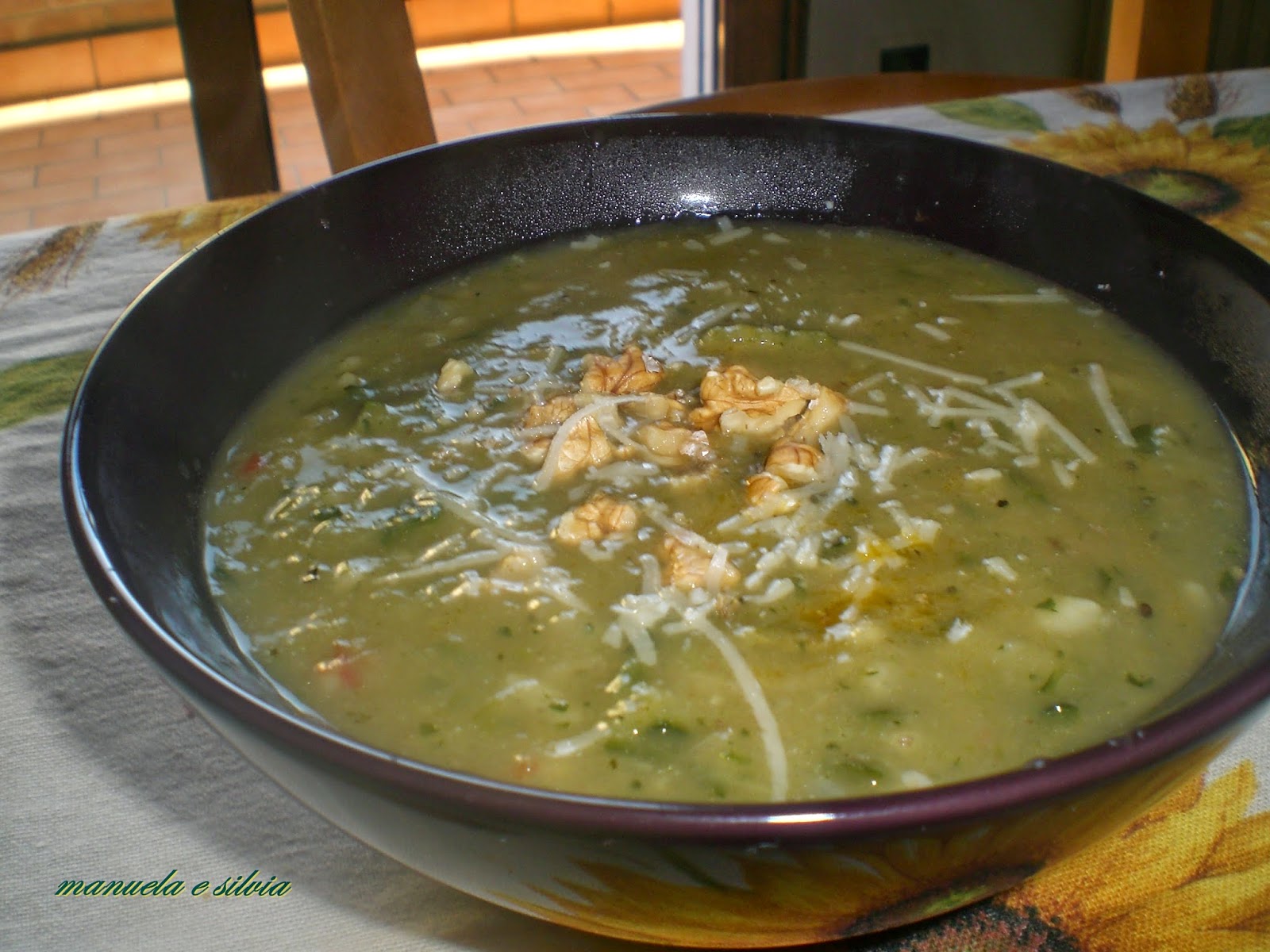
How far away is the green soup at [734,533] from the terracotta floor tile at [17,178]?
14.0ft

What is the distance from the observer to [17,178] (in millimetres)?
5270

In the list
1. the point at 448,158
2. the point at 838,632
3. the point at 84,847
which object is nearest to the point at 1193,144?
the point at 448,158

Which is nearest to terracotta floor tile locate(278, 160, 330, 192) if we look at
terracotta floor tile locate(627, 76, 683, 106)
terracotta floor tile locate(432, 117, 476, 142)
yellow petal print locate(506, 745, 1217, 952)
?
terracotta floor tile locate(432, 117, 476, 142)

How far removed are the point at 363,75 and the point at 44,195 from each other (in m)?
3.54

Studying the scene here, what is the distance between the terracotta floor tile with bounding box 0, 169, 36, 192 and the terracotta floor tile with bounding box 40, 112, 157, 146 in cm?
29

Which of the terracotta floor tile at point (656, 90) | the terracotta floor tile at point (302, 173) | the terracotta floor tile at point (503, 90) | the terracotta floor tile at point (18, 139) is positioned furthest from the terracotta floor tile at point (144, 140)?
the terracotta floor tile at point (656, 90)

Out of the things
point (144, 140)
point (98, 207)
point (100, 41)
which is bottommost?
point (98, 207)

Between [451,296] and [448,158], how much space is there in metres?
0.20

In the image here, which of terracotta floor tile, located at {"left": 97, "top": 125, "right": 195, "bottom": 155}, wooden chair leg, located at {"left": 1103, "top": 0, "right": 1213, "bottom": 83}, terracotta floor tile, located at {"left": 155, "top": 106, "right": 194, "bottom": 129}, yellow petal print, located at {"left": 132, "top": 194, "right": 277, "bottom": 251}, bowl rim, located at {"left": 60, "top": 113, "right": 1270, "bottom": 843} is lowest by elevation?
terracotta floor tile, located at {"left": 97, "top": 125, "right": 195, "bottom": 155}

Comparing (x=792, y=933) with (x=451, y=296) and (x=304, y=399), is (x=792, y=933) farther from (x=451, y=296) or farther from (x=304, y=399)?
(x=451, y=296)

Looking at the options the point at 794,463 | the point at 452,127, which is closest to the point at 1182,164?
the point at 794,463

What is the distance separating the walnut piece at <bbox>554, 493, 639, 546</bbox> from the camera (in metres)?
1.24

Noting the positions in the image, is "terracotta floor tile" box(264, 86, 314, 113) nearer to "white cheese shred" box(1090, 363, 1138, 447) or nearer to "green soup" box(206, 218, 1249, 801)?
"green soup" box(206, 218, 1249, 801)

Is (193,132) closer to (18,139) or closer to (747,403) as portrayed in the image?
(18,139)
